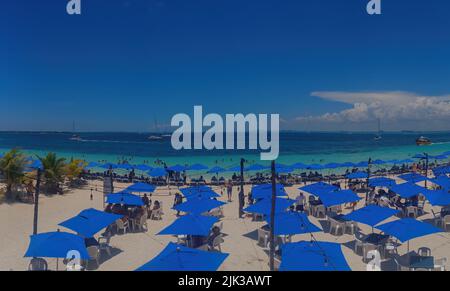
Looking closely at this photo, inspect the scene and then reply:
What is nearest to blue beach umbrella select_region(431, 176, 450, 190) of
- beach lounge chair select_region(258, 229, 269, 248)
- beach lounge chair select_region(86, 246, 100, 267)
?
beach lounge chair select_region(258, 229, 269, 248)

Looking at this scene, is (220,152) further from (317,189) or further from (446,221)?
(446,221)

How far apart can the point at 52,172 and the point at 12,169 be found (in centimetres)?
224

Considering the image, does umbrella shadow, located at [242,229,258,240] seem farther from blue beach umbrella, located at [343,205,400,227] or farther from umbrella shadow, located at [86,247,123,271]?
umbrella shadow, located at [86,247,123,271]

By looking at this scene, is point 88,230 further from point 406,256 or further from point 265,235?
point 406,256

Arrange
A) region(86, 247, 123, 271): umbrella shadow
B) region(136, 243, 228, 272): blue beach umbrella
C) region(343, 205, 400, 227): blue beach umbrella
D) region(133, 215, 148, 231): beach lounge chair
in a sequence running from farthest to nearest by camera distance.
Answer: region(133, 215, 148, 231): beach lounge chair, region(343, 205, 400, 227): blue beach umbrella, region(86, 247, 123, 271): umbrella shadow, region(136, 243, 228, 272): blue beach umbrella

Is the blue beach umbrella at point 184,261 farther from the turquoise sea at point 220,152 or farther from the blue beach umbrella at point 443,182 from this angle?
the turquoise sea at point 220,152

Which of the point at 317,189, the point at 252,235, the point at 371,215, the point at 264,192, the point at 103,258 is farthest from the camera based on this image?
the point at 317,189

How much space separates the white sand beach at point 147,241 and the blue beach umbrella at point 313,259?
1.90 m

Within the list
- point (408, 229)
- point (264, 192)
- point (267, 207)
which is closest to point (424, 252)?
point (408, 229)

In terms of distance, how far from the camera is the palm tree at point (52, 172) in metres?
16.5

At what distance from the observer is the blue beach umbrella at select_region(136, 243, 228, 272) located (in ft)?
19.1

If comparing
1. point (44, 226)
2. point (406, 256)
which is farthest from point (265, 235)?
point (44, 226)

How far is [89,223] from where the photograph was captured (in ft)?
29.3

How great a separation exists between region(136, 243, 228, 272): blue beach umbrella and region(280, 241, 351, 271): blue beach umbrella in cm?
131
